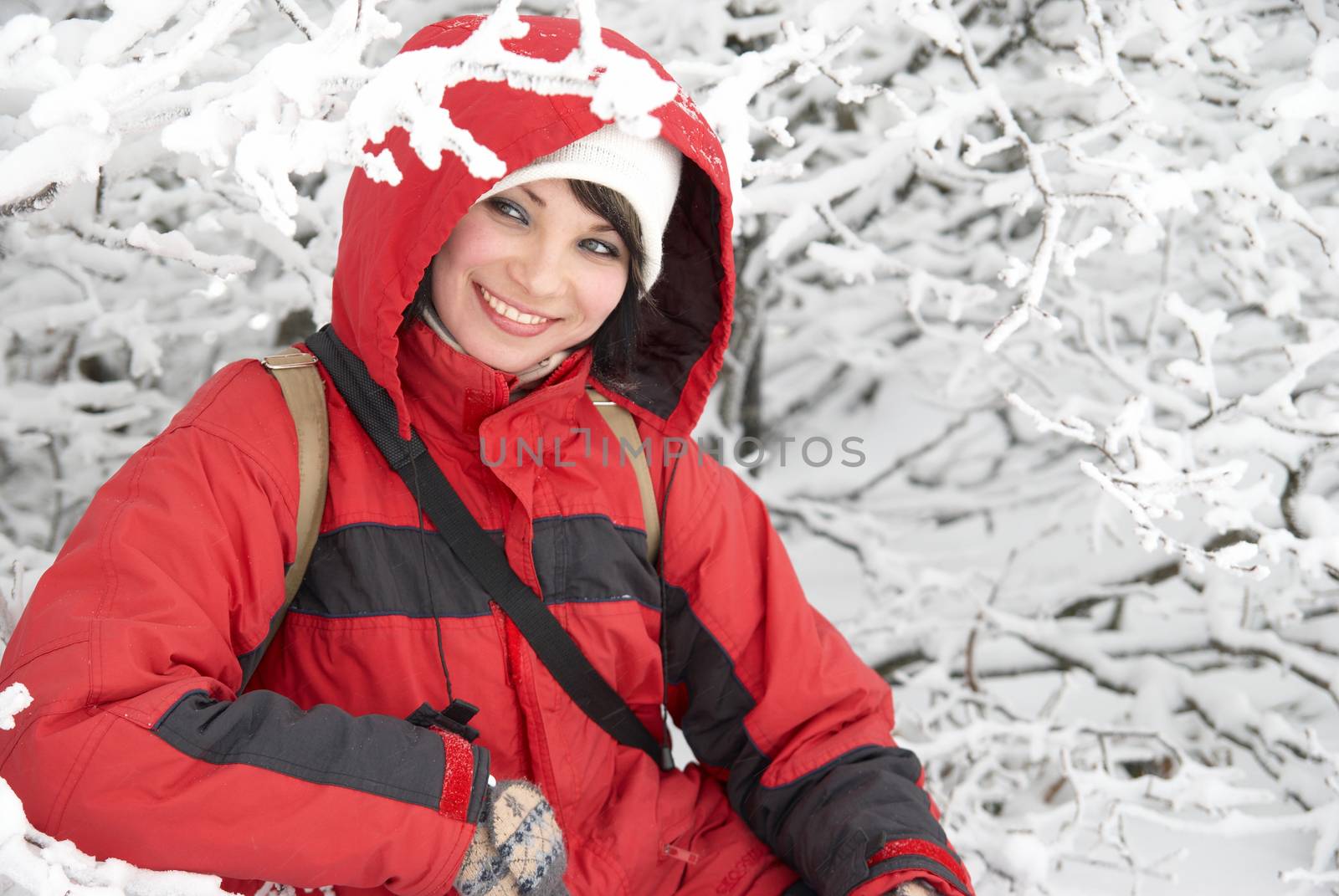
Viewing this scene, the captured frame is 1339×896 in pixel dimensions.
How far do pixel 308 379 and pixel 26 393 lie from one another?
1625mm

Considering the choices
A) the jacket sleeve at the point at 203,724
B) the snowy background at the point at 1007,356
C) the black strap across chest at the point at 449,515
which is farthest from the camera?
the snowy background at the point at 1007,356

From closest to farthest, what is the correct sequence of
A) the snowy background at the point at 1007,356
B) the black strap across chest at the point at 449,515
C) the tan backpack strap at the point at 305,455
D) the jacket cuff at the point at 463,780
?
the jacket cuff at the point at 463,780, the tan backpack strap at the point at 305,455, the black strap across chest at the point at 449,515, the snowy background at the point at 1007,356

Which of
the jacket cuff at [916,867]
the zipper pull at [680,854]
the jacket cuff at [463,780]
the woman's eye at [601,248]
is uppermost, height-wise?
the woman's eye at [601,248]

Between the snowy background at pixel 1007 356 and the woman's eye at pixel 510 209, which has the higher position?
the woman's eye at pixel 510 209

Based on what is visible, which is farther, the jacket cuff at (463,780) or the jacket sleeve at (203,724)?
the jacket cuff at (463,780)

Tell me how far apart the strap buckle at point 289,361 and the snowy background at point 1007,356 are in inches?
10.9

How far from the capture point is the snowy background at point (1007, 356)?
2139 millimetres

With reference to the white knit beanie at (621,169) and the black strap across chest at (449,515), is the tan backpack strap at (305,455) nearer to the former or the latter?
the black strap across chest at (449,515)

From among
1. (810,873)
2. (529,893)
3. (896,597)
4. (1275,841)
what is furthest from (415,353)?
(1275,841)

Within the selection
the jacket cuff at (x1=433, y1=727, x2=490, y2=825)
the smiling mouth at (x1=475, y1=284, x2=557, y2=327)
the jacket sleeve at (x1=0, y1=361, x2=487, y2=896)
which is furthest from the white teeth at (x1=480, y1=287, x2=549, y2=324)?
the jacket cuff at (x1=433, y1=727, x2=490, y2=825)

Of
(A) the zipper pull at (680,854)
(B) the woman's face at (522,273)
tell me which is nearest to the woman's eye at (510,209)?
(B) the woman's face at (522,273)

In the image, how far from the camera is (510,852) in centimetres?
135

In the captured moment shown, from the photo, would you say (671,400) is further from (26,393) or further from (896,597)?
(26,393)

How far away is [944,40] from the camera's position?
2.17 meters
